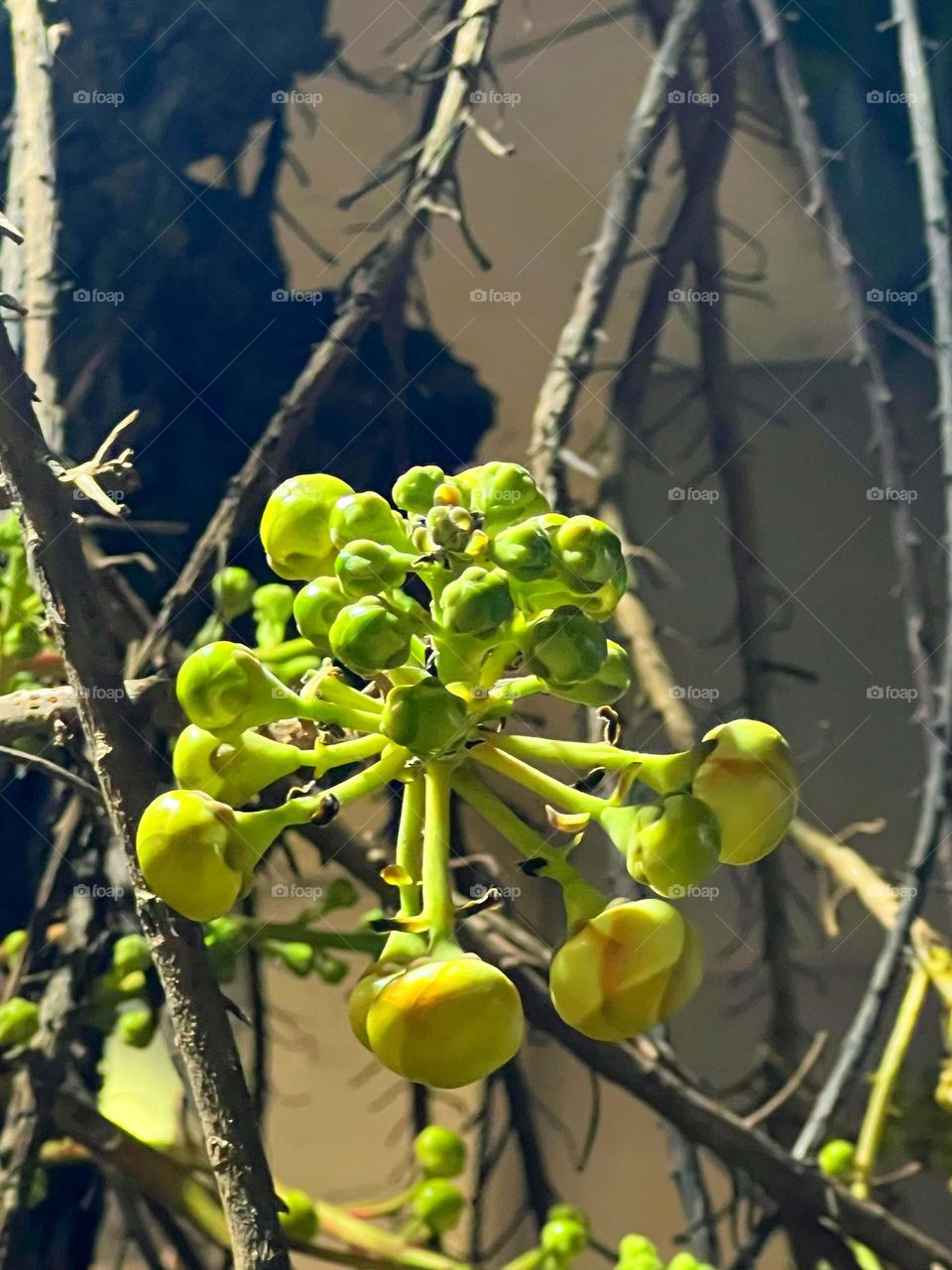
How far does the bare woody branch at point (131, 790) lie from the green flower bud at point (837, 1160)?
37cm

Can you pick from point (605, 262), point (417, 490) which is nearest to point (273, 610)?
point (417, 490)

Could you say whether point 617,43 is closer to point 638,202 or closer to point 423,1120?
point 638,202

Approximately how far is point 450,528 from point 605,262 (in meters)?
0.36

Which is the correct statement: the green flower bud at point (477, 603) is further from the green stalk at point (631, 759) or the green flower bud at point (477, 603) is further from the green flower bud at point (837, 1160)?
the green flower bud at point (837, 1160)

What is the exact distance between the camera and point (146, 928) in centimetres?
36

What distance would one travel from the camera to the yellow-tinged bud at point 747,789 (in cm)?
33

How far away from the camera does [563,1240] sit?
0.55 metres

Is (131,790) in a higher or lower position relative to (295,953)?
higher

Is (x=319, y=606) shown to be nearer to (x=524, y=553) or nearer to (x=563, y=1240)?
(x=524, y=553)

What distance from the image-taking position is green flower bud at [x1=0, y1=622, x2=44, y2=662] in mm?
512

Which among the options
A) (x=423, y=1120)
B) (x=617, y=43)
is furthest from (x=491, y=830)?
(x=617, y=43)

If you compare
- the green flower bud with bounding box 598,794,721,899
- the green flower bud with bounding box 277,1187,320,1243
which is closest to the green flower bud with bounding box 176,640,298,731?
the green flower bud with bounding box 598,794,721,899

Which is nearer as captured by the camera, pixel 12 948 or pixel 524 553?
pixel 524 553

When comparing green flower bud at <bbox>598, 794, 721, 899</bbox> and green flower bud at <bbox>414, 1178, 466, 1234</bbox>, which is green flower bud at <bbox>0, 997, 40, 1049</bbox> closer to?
green flower bud at <bbox>414, 1178, 466, 1234</bbox>
